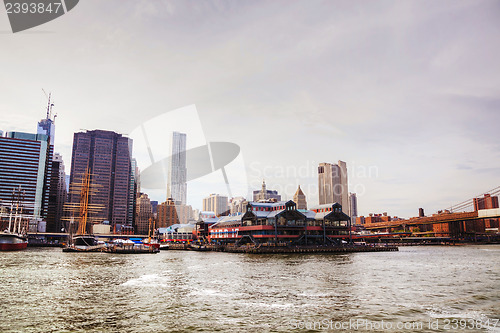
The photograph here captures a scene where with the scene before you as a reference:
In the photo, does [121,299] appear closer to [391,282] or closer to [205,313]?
[205,313]

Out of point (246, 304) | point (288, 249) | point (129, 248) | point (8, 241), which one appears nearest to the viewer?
point (246, 304)

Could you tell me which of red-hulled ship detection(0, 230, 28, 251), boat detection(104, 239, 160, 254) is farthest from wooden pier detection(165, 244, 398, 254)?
red-hulled ship detection(0, 230, 28, 251)

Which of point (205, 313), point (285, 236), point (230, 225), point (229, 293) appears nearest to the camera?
point (205, 313)

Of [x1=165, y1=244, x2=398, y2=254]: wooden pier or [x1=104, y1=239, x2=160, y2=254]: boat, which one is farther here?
[x1=104, y1=239, x2=160, y2=254]: boat

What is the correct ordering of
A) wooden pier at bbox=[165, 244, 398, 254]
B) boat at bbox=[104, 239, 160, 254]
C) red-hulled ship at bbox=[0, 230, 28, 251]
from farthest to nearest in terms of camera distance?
1. red-hulled ship at bbox=[0, 230, 28, 251]
2. boat at bbox=[104, 239, 160, 254]
3. wooden pier at bbox=[165, 244, 398, 254]

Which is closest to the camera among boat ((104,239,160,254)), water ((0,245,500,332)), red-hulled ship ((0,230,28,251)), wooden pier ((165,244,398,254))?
water ((0,245,500,332))

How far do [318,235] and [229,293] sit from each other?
102291mm

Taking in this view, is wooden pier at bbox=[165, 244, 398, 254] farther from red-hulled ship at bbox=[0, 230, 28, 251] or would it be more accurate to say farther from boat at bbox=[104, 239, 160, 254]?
red-hulled ship at bbox=[0, 230, 28, 251]

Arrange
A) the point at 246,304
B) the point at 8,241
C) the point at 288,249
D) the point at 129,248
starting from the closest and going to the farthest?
the point at 246,304 → the point at 288,249 → the point at 8,241 → the point at 129,248

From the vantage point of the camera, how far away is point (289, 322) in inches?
1049

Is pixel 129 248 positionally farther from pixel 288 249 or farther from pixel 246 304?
pixel 246 304

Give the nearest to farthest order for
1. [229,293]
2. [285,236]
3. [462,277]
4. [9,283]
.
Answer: [229,293]
[9,283]
[462,277]
[285,236]

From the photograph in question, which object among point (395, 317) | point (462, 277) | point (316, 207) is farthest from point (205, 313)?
point (316, 207)

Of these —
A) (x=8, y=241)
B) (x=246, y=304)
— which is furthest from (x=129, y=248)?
(x=246, y=304)
